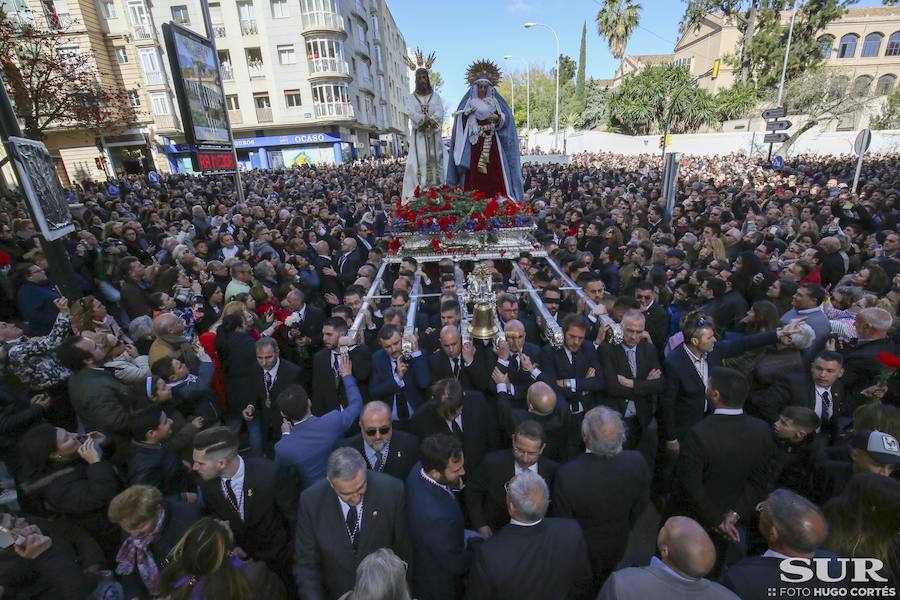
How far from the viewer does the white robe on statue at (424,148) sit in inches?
371

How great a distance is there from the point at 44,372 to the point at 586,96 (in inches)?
2092

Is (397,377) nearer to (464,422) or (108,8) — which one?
(464,422)

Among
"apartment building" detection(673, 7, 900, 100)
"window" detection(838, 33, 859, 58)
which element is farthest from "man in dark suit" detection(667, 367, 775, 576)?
"window" detection(838, 33, 859, 58)

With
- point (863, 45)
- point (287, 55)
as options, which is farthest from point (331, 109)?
point (863, 45)

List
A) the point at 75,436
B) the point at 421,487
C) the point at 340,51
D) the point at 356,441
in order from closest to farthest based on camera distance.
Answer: the point at 421,487 → the point at 75,436 → the point at 356,441 → the point at 340,51

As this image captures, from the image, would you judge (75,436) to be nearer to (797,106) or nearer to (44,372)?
(44,372)

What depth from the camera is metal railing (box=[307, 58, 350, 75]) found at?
33906 mm

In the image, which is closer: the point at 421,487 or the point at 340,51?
the point at 421,487

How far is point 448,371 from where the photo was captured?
4258 mm

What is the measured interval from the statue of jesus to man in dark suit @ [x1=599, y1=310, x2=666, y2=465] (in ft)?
21.6

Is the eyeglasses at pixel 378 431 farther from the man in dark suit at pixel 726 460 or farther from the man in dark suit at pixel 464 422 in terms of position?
the man in dark suit at pixel 726 460

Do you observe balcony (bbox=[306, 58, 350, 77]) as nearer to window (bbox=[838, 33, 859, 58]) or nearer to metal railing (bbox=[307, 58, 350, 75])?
metal railing (bbox=[307, 58, 350, 75])

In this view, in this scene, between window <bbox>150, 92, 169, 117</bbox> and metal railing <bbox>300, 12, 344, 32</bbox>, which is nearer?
window <bbox>150, 92, 169, 117</bbox>

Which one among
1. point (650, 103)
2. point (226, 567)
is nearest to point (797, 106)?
point (650, 103)
